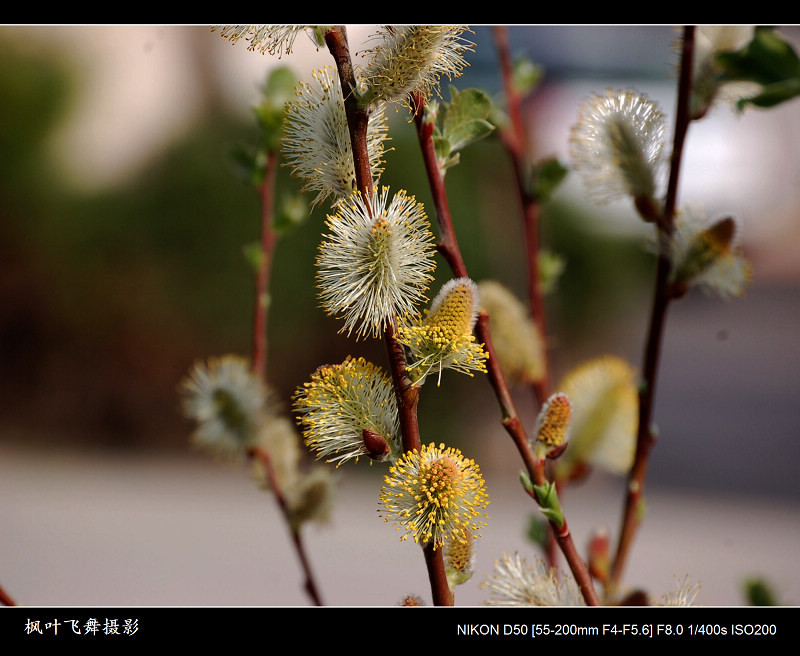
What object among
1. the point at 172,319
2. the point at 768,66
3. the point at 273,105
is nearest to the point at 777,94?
the point at 768,66

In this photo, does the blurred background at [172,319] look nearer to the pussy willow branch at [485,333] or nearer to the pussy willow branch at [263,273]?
the pussy willow branch at [263,273]

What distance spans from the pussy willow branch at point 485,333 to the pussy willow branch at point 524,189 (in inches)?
8.1

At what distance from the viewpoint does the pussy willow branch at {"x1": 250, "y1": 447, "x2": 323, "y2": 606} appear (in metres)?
0.56

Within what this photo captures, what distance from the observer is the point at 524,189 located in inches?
22.9

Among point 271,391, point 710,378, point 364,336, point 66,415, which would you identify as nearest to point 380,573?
point 271,391

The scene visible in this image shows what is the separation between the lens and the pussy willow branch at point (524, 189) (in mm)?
585

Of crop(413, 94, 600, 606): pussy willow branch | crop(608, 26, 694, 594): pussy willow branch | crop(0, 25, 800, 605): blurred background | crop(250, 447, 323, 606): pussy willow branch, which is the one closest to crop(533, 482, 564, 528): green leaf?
crop(413, 94, 600, 606): pussy willow branch

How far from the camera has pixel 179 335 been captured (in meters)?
3.06

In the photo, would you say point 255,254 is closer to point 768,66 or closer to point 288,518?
point 288,518

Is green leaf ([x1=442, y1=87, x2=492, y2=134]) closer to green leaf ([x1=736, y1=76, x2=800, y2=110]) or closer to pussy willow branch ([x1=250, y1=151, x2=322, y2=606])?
green leaf ([x1=736, y1=76, x2=800, y2=110])

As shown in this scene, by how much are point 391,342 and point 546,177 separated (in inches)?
10.6

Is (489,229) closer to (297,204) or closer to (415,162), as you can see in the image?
(415,162)

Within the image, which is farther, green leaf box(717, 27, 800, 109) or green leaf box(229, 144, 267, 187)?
green leaf box(229, 144, 267, 187)

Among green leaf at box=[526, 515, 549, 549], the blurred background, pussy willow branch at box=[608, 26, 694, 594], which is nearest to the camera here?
pussy willow branch at box=[608, 26, 694, 594]
